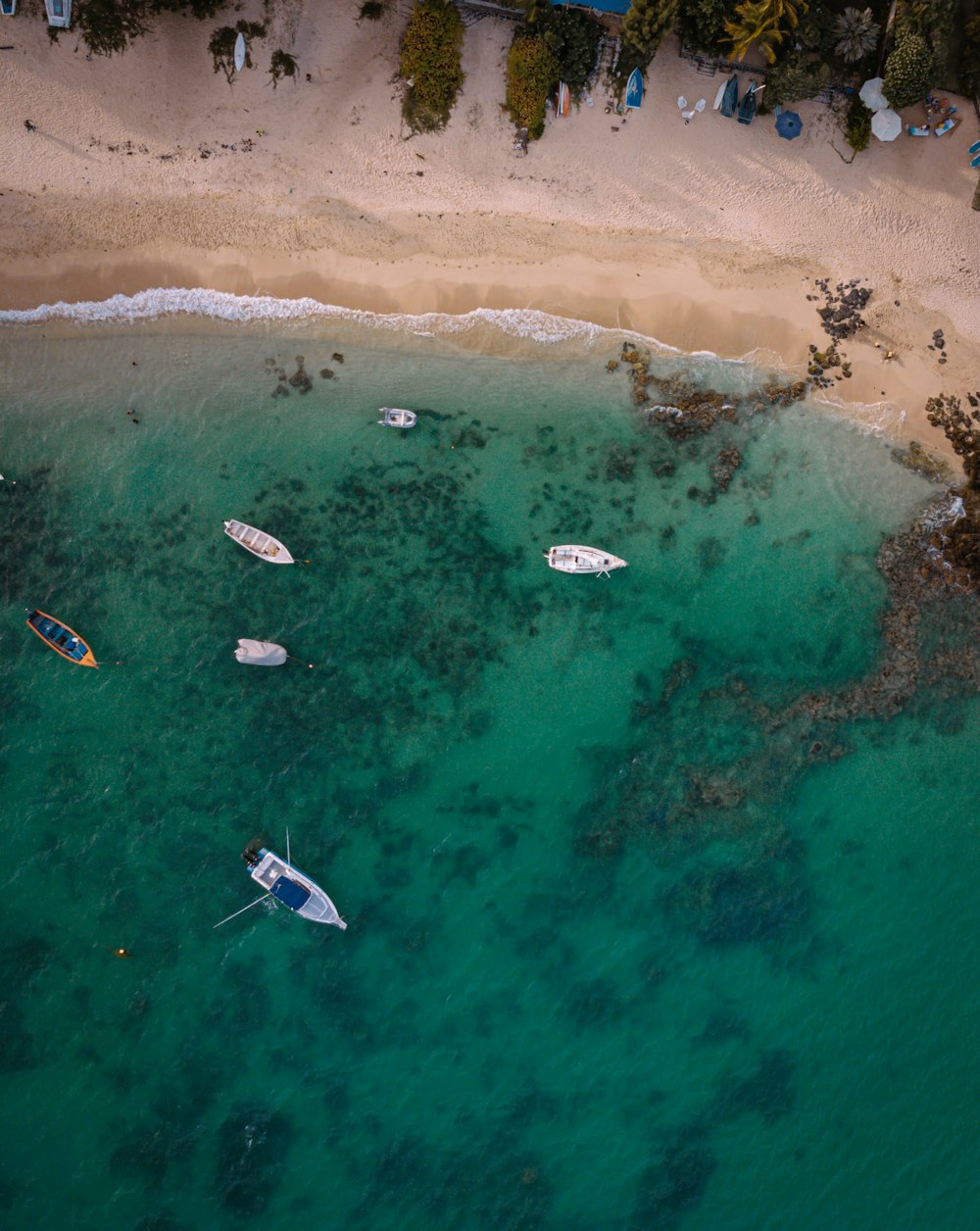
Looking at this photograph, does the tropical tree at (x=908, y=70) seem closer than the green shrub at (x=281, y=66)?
Yes

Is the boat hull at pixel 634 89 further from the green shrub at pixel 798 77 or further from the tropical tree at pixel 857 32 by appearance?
the tropical tree at pixel 857 32

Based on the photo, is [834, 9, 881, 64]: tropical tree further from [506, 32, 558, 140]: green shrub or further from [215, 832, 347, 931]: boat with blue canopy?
[215, 832, 347, 931]: boat with blue canopy

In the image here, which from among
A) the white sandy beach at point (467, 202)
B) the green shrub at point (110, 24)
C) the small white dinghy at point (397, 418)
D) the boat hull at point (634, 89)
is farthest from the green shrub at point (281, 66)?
the small white dinghy at point (397, 418)

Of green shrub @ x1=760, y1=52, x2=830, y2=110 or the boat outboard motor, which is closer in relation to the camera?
green shrub @ x1=760, y1=52, x2=830, y2=110

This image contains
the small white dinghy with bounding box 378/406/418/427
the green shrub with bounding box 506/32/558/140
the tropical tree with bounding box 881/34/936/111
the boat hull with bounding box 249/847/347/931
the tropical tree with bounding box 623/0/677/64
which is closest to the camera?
the tropical tree with bounding box 623/0/677/64

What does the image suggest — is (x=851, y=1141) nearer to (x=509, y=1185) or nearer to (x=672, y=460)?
(x=509, y=1185)

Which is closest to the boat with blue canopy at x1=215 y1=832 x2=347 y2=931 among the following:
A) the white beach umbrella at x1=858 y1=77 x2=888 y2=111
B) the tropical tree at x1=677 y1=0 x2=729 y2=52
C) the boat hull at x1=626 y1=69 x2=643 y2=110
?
the boat hull at x1=626 y1=69 x2=643 y2=110

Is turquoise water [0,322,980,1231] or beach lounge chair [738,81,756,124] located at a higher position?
beach lounge chair [738,81,756,124]

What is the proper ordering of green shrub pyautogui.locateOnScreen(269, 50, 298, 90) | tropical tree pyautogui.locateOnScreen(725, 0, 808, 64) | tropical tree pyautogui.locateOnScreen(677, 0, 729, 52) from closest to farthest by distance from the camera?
tropical tree pyautogui.locateOnScreen(725, 0, 808, 64), tropical tree pyautogui.locateOnScreen(677, 0, 729, 52), green shrub pyautogui.locateOnScreen(269, 50, 298, 90)
